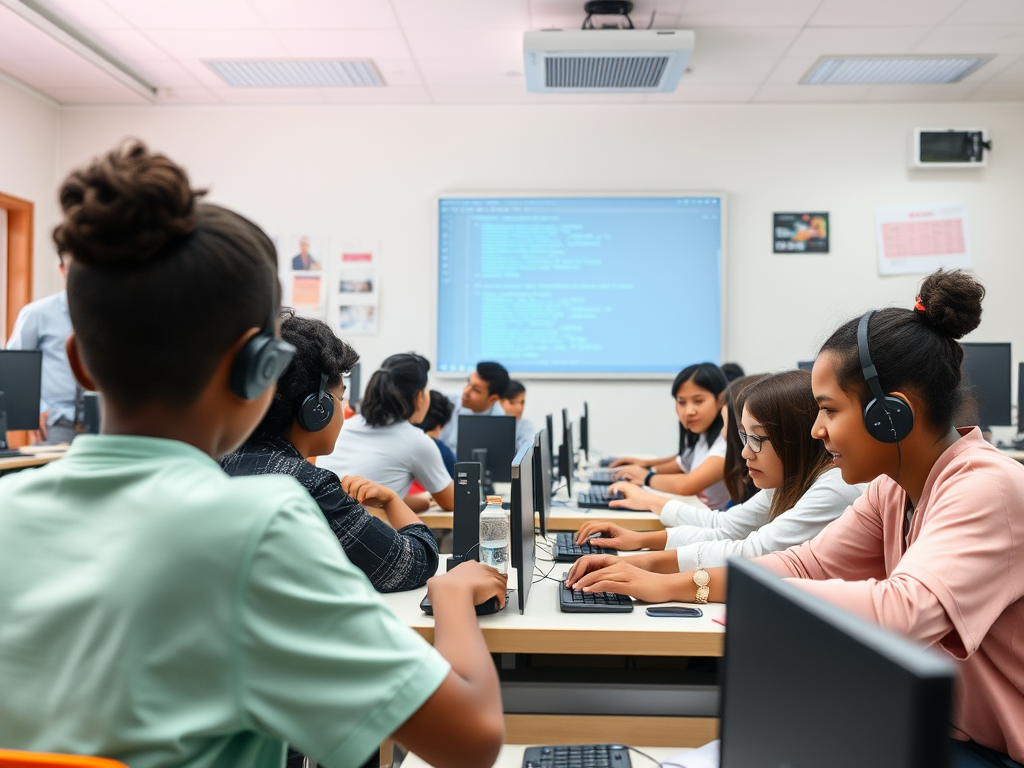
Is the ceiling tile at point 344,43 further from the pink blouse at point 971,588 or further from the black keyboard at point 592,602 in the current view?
the pink blouse at point 971,588

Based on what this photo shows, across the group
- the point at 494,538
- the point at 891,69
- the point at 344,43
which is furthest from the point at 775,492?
the point at 891,69

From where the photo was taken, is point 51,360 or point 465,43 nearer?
point 51,360

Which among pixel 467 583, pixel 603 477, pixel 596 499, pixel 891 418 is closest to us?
pixel 467 583

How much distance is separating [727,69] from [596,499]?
284 cm

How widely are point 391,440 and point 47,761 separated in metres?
2.21

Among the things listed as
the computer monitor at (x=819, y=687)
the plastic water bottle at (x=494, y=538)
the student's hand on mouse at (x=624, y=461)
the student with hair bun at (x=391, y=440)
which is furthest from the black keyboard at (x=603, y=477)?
the computer monitor at (x=819, y=687)

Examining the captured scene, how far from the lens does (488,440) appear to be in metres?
3.29

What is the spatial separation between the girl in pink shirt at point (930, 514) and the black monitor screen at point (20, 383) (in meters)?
3.40

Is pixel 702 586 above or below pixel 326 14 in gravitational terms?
below

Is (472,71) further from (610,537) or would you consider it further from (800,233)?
(610,537)

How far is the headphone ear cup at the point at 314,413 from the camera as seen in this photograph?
62.2 inches

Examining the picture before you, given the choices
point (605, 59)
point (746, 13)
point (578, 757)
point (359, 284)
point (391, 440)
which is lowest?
point (578, 757)

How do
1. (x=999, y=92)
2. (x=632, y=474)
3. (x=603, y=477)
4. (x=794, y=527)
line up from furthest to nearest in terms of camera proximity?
1. (x=999, y=92)
2. (x=603, y=477)
3. (x=632, y=474)
4. (x=794, y=527)

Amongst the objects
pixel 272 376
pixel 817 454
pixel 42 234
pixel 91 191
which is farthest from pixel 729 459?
pixel 42 234
